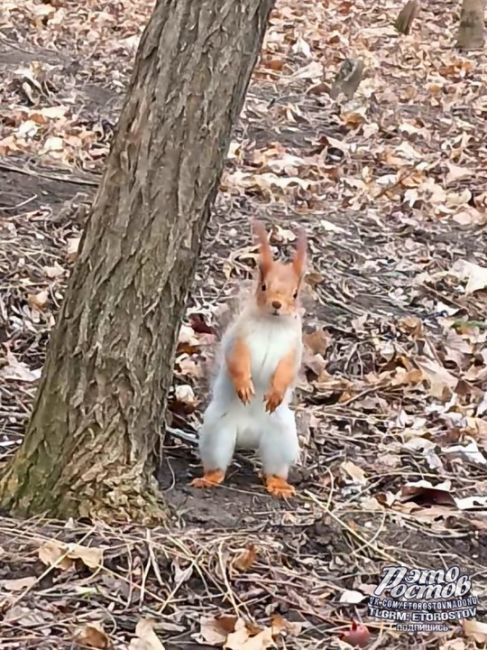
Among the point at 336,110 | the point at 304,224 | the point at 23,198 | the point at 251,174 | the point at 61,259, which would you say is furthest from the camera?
the point at 336,110

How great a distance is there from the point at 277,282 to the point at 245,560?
926 mm

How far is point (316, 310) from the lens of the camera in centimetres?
527

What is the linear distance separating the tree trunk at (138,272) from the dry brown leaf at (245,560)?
32 cm

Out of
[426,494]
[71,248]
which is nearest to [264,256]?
[426,494]

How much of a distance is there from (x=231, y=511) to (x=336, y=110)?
570cm

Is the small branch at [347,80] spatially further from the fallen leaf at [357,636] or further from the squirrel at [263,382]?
the fallen leaf at [357,636]

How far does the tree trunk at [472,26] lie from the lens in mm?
11758

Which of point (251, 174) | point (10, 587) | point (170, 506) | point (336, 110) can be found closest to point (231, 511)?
point (170, 506)

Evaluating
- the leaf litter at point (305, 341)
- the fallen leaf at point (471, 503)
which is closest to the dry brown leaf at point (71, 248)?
the leaf litter at point (305, 341)

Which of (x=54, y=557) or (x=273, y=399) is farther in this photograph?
(x=273, y=399)

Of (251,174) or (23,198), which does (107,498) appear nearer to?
(23,198)

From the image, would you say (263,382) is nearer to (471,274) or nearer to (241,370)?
(241,370)

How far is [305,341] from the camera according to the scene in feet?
15.9

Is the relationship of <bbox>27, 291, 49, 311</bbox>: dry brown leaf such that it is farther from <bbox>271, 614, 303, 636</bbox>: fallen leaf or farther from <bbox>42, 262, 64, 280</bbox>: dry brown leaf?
<bbox>271, 614, 303, 636</bbox>: fallen leaf
